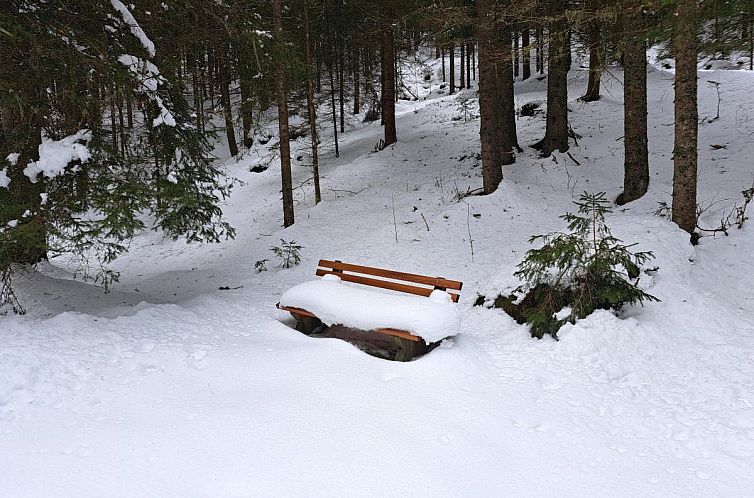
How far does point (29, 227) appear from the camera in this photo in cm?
529

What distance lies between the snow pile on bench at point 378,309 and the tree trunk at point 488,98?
5.79 metres

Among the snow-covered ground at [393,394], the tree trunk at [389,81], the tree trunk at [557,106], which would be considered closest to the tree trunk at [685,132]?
the snow-covered ground at [393,394]

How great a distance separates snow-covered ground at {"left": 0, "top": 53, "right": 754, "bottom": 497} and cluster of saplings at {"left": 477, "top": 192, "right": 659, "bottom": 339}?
225 mm

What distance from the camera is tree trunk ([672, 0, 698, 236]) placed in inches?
275

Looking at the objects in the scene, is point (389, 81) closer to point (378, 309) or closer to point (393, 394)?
point (378, 309)

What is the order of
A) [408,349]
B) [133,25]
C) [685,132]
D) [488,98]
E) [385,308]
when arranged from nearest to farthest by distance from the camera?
[408,349] < [385,308] < [133,25] < [685,132] < [488,98]

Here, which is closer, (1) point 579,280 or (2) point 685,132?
(1) point 579,280

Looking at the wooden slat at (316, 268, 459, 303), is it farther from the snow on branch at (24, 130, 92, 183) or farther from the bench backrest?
the snow on branch at (24, 130, 92, 183)

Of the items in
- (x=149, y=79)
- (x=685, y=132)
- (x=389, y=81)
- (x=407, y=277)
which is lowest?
(x=407, y=277)

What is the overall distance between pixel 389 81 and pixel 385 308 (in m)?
13.3

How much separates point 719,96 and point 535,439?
1538cm

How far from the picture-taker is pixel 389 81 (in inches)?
672

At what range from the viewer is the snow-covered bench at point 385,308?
18.0 feet

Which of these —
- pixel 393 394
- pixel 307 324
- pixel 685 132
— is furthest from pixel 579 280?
pixel 307 324
